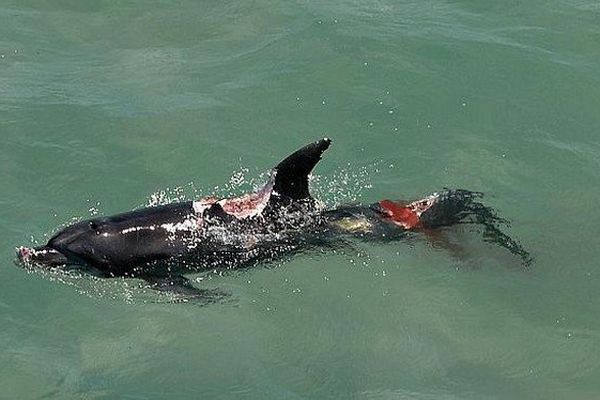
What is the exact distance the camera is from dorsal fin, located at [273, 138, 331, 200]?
35.9ft

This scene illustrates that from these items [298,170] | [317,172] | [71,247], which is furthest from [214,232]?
[317,172]

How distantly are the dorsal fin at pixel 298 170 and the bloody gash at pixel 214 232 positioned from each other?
0.01 m

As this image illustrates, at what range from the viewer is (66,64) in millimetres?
16281

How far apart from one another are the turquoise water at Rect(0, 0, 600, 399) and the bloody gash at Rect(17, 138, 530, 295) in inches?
12.2

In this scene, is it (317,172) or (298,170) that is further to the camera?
(317,172)

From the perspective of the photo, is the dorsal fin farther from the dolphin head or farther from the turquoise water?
the dolphin head

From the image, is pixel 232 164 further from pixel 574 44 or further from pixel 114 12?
pixel 574 44

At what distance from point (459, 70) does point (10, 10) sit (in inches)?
298

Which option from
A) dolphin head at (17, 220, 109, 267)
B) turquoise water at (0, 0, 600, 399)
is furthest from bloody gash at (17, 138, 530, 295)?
turquoise water at (0, 0, 600, 399)

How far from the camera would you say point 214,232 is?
1127 cm

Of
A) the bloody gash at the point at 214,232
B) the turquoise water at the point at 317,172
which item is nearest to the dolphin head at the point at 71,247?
the bloody gash at the point at 214,232

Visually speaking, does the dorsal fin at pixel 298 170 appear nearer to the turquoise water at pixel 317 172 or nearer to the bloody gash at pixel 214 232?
the bloody gash at pixel 214 232

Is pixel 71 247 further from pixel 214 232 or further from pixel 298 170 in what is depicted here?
pixel 298 170

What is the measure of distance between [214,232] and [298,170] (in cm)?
112
